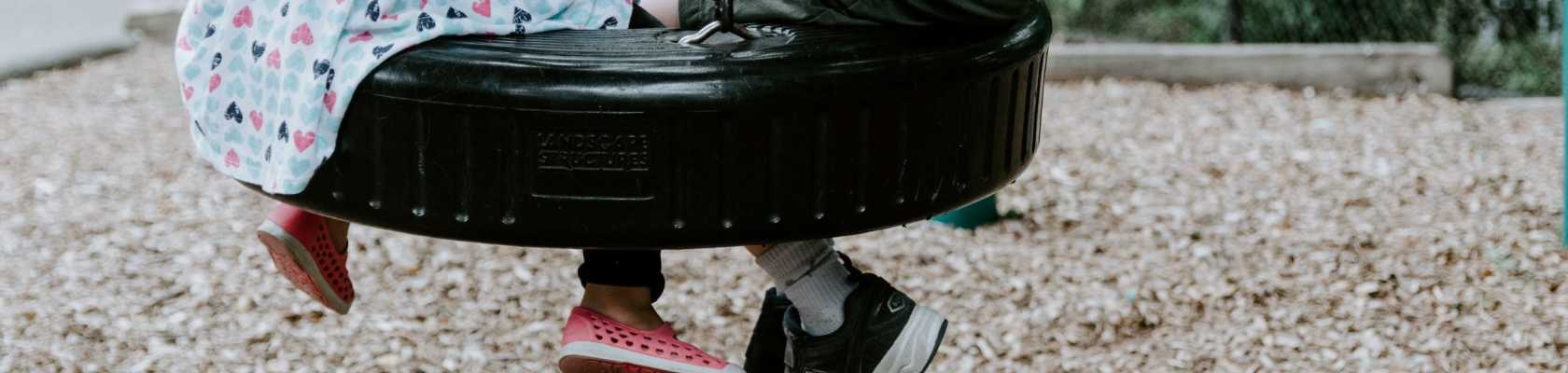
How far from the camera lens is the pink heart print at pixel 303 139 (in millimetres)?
1394

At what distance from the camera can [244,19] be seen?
4.99 ft

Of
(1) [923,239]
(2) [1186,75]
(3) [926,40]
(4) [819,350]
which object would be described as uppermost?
(3) [926,40]

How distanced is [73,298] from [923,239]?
5.12ft

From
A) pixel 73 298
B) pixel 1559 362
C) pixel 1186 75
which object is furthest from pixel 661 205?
pixel 1186 75

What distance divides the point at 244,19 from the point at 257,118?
0.09 m

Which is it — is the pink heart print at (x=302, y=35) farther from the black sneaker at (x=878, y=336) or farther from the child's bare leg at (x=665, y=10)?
the black sneaker at (x=878, y=336)

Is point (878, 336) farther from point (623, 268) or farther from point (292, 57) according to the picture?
point (292, 57)

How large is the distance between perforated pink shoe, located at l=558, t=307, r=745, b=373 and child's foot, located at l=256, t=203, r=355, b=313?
1.21 ft

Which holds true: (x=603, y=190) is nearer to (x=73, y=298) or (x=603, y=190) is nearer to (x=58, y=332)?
(x=58, y=332)

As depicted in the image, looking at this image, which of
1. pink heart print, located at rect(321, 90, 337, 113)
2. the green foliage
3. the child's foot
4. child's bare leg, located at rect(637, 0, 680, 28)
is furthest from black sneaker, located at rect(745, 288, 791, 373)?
the green foliage

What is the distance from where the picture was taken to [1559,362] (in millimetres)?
2527

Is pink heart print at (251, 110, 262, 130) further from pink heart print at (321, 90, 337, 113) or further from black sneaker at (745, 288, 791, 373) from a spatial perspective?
black sneaker at (745, 288, 791, 373)

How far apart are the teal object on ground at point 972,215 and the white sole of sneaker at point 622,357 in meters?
1.55

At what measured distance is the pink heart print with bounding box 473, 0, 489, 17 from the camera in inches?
58.9
